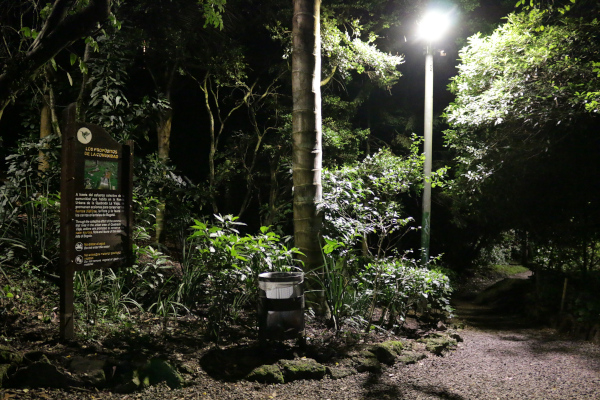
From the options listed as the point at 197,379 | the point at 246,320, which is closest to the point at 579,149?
the point at 246,320

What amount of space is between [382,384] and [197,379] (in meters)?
1.92

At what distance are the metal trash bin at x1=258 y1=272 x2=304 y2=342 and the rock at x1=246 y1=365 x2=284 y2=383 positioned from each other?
39cm

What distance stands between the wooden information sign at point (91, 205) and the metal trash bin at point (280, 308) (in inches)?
61.7

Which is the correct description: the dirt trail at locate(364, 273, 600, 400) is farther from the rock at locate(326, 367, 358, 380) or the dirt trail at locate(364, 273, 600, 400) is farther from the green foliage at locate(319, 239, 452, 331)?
the green foliage at locate(319, 239, 452, 331)

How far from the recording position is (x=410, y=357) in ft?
17.4

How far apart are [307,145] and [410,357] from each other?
3.14m

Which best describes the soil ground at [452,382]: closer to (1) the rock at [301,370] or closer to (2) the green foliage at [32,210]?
(1) the rock at [301,370]

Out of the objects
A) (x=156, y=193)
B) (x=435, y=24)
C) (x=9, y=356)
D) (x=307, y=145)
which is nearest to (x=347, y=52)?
(x=435, y=24)

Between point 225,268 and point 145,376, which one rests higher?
point 225,268

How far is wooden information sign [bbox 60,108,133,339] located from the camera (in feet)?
13.6

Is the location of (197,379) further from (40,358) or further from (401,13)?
(401,13)

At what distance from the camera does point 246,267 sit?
512 centimetres

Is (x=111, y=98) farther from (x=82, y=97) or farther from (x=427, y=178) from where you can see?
(x=427, y=178)

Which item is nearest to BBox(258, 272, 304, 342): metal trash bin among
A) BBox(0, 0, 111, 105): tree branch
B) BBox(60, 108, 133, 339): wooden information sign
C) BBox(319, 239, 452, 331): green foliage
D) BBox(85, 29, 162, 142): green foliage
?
BBox(319, 239, 452, 331): green foliage
